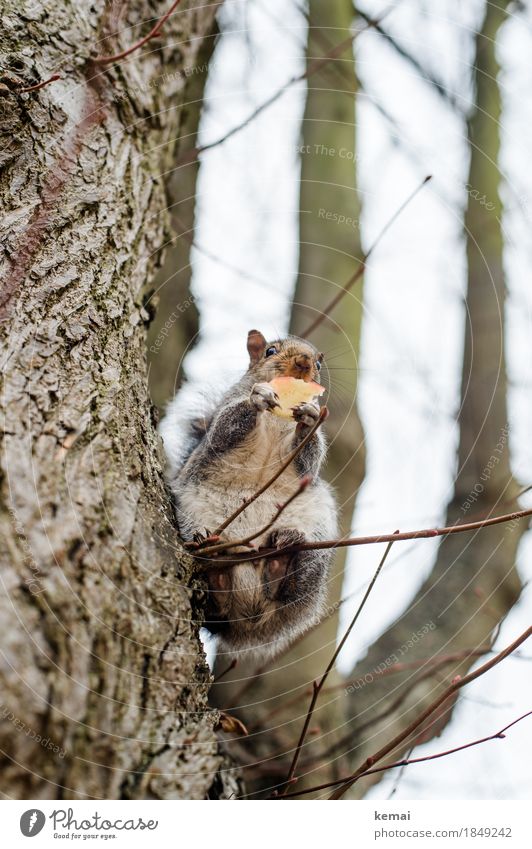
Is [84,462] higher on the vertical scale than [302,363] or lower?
lower

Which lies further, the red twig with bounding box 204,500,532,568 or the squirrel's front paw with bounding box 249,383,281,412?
the squirrel's front paw with bounding box 249,383,281,412

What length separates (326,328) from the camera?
2730 mm

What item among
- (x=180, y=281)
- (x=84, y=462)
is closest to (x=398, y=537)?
(x=84, y=462)

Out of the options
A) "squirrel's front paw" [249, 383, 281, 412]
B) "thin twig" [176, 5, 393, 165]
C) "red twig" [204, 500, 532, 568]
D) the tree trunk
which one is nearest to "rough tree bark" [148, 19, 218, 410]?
"thin twig" [176, 5, 393, 165]

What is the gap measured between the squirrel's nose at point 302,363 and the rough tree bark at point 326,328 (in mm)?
299

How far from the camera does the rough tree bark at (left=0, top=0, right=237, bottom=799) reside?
1.05 meters

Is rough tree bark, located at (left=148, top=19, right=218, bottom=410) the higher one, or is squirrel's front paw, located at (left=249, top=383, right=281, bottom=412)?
rough tree bark, located at (left=148, top=19, right=218, bottom=410)

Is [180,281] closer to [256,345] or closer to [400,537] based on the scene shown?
[256,345]

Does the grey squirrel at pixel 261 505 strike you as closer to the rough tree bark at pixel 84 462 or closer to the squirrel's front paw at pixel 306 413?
the squirrel's front paw at pixel 306 413

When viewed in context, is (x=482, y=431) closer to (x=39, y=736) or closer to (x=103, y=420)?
(x=103, y=420)

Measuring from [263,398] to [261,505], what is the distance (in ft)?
0.95

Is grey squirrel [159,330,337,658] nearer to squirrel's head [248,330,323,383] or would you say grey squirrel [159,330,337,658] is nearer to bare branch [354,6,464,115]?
squirrel's head [248,330,323,383]

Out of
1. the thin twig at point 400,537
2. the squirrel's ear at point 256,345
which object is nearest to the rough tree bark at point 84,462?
the thin twig at point 400,537

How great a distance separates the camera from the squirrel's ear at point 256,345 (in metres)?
2.34
